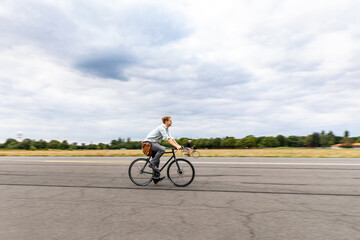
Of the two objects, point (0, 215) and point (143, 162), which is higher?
point (143, 162)

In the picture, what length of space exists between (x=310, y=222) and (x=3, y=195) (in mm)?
6624

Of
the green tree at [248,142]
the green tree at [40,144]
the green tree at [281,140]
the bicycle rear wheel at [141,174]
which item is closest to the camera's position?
the bicycle rear wheel at [141,174]

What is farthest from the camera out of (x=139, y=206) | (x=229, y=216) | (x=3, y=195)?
(x=3, y=195)

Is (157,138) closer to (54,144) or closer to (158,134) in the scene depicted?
(158,134)

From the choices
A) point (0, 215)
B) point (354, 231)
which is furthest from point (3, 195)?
point (354, 231)

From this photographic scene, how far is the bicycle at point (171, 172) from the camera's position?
7.50 metres

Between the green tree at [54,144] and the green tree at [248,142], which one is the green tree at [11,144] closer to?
the green tree at [54,144]

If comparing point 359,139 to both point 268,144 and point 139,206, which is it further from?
point 139,206

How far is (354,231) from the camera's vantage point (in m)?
3.78

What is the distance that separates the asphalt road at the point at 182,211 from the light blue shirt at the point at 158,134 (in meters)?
1.33

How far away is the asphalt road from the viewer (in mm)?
3754

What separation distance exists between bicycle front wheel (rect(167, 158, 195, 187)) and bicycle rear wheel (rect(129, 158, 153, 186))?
0.67m

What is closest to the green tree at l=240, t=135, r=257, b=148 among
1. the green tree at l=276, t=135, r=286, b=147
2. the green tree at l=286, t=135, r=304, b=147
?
the green tree at l=276, t=135, r=286, b=147

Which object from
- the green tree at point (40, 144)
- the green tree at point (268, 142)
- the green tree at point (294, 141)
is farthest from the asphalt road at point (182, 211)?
the green tree at point (294, 141)
